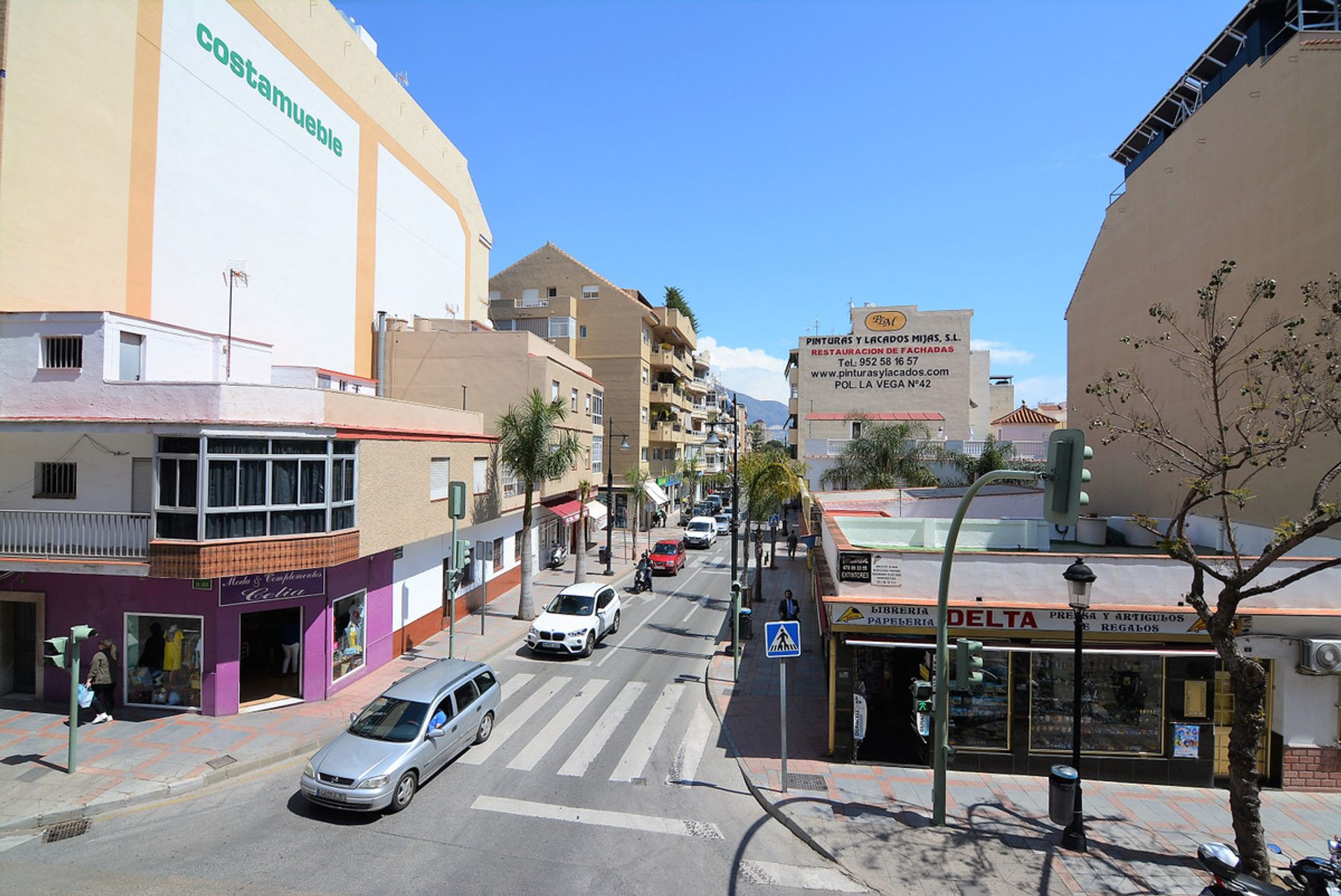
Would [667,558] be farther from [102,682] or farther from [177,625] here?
[102,682]

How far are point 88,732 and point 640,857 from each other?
11034mm

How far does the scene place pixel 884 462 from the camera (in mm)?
35062

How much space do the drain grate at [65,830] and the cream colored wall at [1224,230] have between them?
50.6 feet

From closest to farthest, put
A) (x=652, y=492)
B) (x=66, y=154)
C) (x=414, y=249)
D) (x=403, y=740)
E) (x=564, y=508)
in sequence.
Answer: (x=403, y=740) < (x=66, y=154) < (x=414, y=249) < (x=564, y=508) < (x=652, y=492)

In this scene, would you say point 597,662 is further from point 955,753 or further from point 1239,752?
point 1239,752

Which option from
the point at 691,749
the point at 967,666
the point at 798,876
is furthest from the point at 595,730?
the point at 967,666

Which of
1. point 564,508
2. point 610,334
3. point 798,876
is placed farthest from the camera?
point 610,334

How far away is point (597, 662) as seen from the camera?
18859 millimetres

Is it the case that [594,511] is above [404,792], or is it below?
above

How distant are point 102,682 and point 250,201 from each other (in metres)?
13.7

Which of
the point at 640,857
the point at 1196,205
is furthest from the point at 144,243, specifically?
the point at 1196,205

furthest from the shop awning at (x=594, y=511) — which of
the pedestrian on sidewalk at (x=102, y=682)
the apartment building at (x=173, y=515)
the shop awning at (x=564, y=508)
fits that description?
the pedestrian on sidewalk at (x=102, y=682)

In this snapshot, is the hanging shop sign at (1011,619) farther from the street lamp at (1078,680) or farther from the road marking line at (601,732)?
the road marking line at (601,732)

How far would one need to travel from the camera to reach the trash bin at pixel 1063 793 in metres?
9.67
